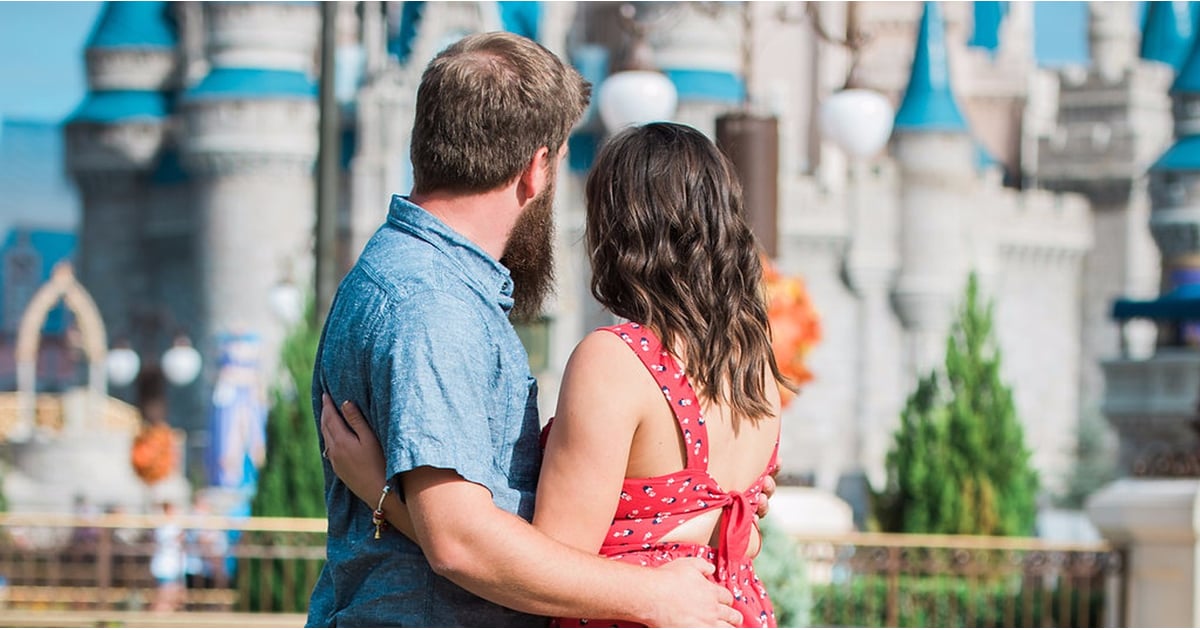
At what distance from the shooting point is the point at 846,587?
882cm

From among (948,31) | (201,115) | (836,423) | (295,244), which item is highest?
(948,31)

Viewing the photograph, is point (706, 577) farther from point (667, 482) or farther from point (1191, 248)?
point (1191, 248)

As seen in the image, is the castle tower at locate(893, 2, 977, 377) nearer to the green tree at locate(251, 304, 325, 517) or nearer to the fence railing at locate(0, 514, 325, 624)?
the fence railing at locate(0, 514, 325, 624)

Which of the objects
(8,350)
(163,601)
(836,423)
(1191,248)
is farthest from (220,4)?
(163,601)

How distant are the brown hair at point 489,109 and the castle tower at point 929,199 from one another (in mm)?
31008

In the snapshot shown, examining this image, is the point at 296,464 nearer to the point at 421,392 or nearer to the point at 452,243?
the point at 452,243

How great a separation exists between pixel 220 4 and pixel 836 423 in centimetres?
1280

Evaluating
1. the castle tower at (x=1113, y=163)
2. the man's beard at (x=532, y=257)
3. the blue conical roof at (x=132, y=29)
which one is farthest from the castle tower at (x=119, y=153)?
the man's beard at (x=532, y=257)

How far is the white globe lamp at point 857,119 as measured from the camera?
26.9ft

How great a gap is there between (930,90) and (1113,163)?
24.3 ft

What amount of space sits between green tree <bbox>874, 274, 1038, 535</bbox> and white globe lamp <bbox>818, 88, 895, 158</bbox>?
5.22 m

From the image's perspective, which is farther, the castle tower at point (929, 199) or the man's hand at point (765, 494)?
the castle tower at point (929, 199)

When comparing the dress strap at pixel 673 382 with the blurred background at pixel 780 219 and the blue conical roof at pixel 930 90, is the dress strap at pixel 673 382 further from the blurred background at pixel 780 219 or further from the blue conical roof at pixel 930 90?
the blue conical roof at pixel 930 90

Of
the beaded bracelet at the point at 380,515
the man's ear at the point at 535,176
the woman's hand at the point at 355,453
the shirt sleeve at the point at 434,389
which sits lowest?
the beaded bracelet at the point at 380,515
